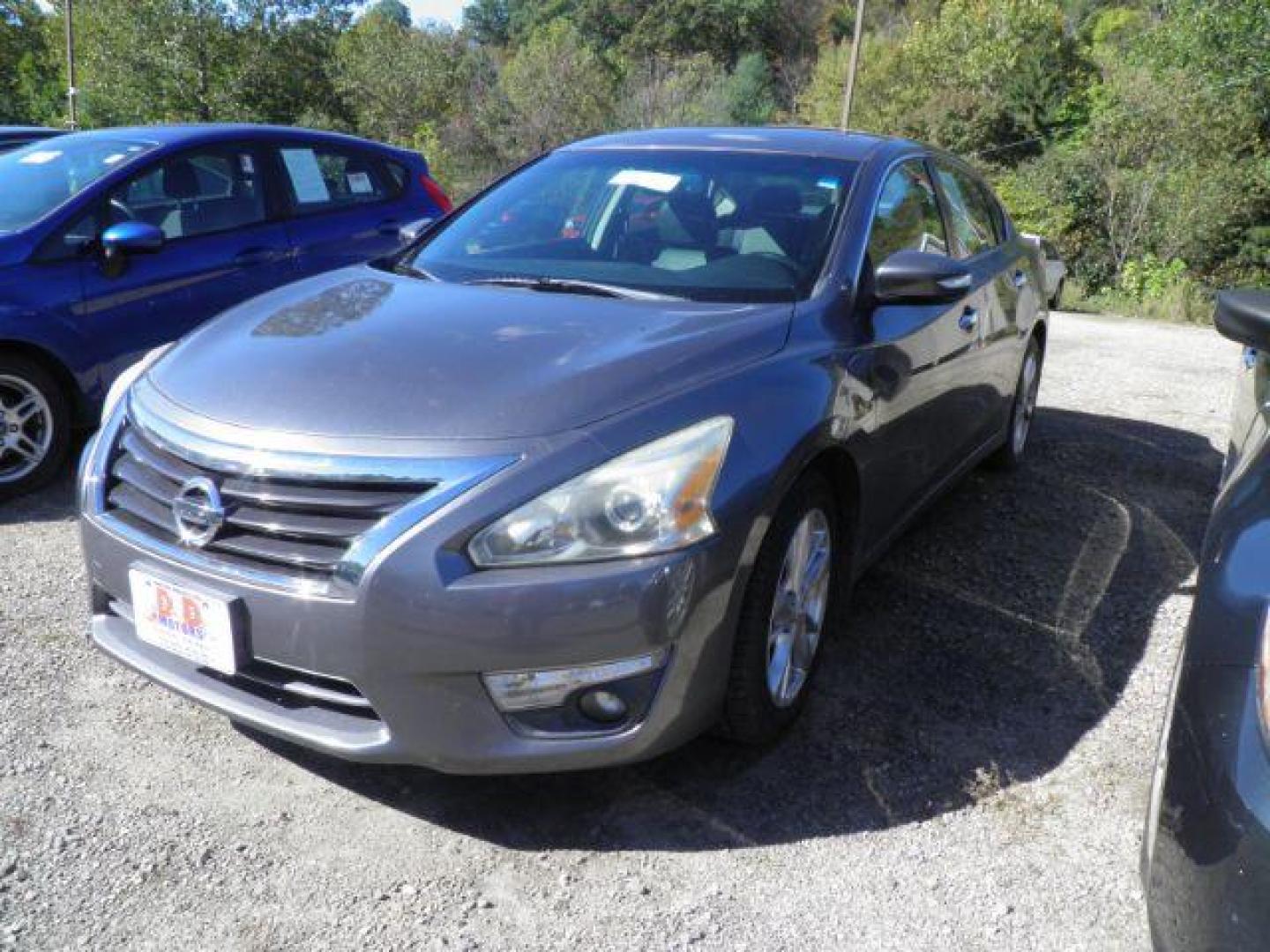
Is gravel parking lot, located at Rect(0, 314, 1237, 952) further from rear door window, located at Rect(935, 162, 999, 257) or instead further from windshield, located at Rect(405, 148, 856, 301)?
rear door window, located at Rect(935, 162, 999, 257)

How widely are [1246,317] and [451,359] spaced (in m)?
1.85

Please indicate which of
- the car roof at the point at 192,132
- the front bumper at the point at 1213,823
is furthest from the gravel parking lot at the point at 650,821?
the car roof at the point at 192,132

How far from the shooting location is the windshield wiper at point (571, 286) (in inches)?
115

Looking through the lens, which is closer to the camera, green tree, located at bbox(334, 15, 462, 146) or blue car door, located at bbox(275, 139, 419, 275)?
blue car door, located at bbox(275, 139, 419, 275)

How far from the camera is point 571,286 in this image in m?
3.00

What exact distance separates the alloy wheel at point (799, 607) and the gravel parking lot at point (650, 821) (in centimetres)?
19

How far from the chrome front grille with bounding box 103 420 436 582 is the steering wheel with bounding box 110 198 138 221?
9.66ft

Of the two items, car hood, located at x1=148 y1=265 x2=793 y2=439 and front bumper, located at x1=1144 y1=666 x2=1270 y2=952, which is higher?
car hood, located at x1=148 y1=265 x2=793 y2=439

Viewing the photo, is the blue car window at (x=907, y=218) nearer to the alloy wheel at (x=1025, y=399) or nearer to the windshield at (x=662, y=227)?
the windshield at (x=662, y=227)

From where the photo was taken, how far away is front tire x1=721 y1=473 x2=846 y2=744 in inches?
94.7

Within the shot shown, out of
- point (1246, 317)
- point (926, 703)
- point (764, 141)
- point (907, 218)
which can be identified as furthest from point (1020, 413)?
point (1246, 317)

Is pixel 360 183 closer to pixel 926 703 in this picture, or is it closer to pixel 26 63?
pixel 926 703

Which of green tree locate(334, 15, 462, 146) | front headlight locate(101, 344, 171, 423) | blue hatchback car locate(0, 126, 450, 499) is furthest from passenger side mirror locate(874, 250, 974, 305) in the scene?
green tree locate(334, 15, 462, 146)

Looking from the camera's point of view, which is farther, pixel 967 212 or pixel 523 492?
pixel 967 212
